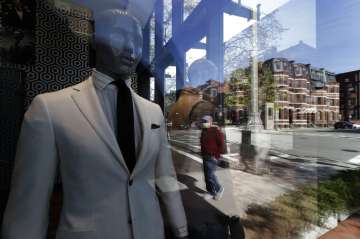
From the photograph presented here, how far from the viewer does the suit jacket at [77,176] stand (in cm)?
65

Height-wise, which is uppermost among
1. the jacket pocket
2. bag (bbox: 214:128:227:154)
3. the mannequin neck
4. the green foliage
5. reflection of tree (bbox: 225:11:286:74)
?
reflection of tree (bbox: 225:11:286:74)

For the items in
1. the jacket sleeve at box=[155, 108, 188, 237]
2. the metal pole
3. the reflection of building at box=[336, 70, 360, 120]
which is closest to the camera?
the jacket sleeve at box=[155, 108, 188, 237]

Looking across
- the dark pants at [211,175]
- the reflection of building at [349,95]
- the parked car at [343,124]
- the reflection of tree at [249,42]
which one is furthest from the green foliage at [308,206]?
the reflection of tree at [249,42]

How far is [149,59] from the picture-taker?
1540 mm

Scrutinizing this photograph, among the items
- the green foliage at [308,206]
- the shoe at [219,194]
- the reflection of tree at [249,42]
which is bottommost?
the green foliage at [308,206]

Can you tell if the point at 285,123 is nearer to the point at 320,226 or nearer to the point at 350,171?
the point at 320,226

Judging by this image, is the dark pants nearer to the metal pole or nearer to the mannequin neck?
the metal pole

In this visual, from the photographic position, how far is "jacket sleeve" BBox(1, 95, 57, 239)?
635mm

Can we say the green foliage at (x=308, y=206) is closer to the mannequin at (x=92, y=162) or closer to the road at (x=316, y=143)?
the road at (x=316, y=143)

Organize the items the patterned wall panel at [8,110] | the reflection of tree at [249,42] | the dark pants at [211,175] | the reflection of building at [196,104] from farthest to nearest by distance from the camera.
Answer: the reflection of tree at [249,42] → the dark pants at [211,175] → the reflection of building at [196,104] → the patterned wall panel at [8,110]

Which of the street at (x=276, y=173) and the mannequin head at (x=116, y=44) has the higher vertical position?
the mannequin head at (x=116, y=44)

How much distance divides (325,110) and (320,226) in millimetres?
1711

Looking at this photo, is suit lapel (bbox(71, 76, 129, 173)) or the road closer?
suit lapel (bbox(71, 76, 129, 173))

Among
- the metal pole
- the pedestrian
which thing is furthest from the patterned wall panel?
the metal pole
